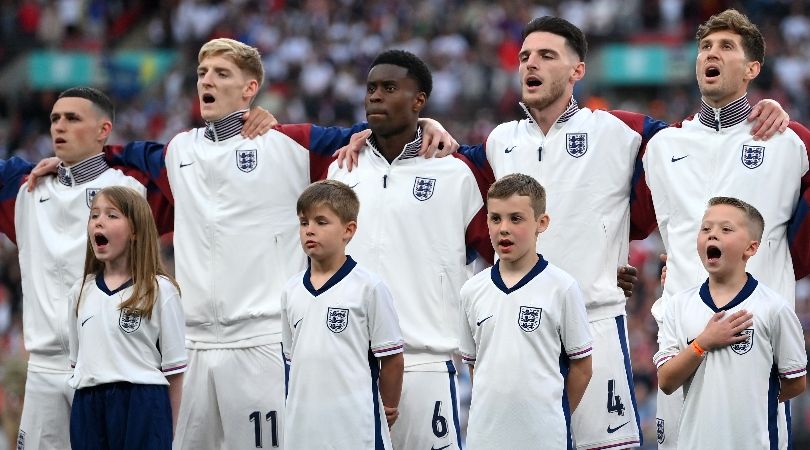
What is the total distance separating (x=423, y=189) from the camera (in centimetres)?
820

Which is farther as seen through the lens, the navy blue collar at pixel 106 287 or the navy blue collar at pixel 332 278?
the navy blue collar at pixel 106 287

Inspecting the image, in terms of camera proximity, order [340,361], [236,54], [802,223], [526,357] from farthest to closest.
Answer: [236,54] < [802,223] < [340,361] < [526,357]

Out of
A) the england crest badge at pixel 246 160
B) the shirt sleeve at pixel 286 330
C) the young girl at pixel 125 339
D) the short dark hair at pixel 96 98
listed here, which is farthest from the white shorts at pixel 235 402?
the short dark hair at pixel 96 98

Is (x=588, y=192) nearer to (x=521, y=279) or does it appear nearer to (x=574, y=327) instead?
(x=521, y=279)

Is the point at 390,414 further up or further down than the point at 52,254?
further down

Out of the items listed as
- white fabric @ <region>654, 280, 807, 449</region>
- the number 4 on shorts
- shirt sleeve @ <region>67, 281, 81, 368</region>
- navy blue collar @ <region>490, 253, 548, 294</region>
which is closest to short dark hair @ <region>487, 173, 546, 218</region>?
navy blue collar @ <region>490, 253, 548, 294</region>

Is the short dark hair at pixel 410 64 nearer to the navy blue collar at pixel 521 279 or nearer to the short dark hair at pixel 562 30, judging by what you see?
the short dark hair at pixel 562 30

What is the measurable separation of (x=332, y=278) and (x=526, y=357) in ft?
3.26

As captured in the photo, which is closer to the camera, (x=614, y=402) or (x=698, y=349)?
(x=698, y=349)

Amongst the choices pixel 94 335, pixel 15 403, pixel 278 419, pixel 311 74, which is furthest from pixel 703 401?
pixel 311 74

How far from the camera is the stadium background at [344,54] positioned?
81.7ft

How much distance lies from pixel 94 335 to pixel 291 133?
1.64 metres

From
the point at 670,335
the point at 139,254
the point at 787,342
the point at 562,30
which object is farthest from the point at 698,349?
the point at 139,254

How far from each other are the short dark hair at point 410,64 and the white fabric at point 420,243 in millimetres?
464
